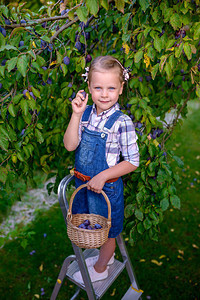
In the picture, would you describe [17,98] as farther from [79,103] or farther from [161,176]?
[161,176]

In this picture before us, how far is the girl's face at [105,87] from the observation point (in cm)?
156

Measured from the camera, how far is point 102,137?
1.61m

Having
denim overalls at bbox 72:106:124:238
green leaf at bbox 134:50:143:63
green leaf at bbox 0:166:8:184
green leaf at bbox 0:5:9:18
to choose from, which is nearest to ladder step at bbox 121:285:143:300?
denim overalls at bbox 72:106:124:238

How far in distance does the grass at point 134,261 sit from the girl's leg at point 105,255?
2.57 feet

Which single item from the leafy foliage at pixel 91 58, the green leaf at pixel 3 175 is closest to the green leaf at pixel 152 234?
the leafy foliage at pixel 91 58

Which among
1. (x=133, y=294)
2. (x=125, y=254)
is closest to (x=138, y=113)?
(x=125, y=254)

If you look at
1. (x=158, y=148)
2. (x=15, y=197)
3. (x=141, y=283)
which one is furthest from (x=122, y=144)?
(x=141, y=283)

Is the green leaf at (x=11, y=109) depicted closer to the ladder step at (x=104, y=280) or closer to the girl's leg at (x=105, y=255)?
the girl's leg at (x=105, y=255)

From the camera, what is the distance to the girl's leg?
192 centimetres

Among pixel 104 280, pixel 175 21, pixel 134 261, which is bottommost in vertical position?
pixel 134 261

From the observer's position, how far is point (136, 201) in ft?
6.59

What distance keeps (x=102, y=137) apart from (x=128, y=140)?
0.15 m

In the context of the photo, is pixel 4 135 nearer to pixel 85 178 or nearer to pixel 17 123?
pixel 17 123

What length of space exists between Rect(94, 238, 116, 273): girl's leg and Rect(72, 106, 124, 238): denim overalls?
0.11m
